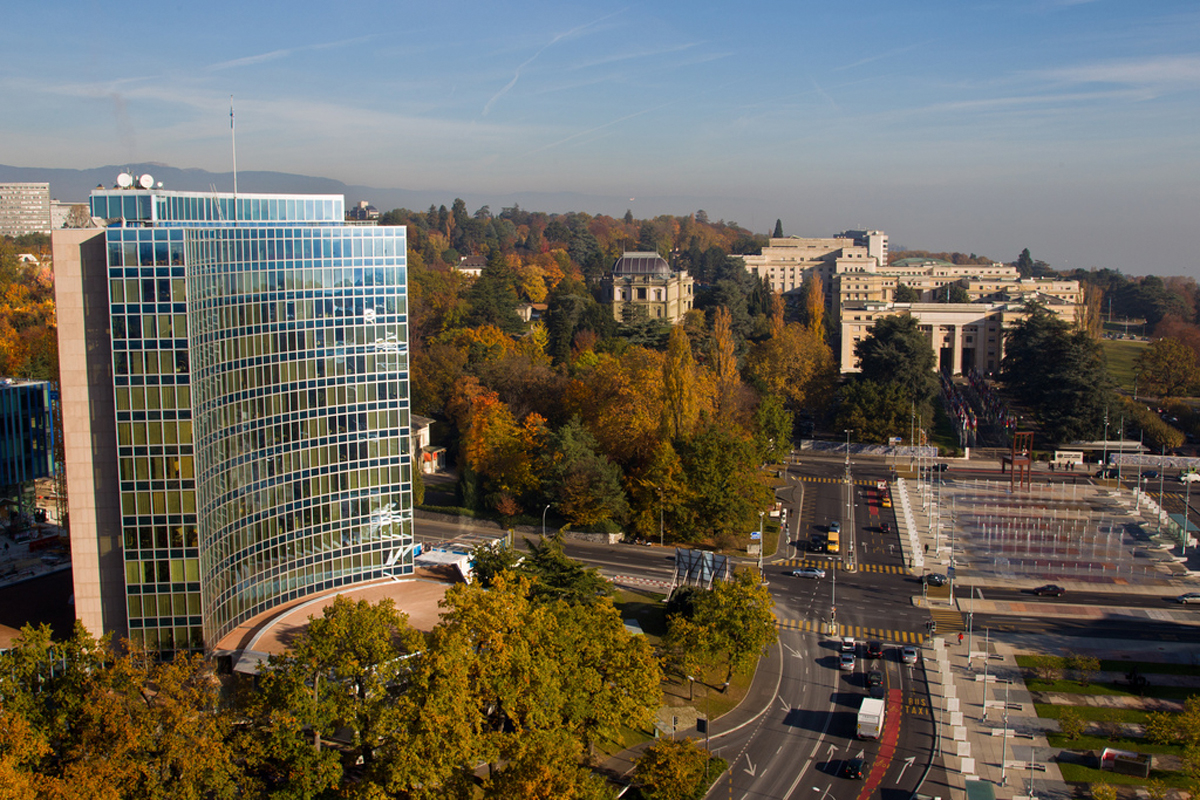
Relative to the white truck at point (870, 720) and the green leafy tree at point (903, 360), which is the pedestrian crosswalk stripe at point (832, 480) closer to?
the green leafy tree at point (903, 360)

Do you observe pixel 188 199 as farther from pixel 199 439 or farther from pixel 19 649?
pixel 19 649

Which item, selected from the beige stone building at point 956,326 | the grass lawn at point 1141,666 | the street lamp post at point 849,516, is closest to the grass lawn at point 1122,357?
the beige stone building at point 956,326

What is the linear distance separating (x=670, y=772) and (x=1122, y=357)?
13516 cm

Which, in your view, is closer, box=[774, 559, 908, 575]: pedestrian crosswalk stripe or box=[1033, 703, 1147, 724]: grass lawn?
box=[1033, 703, 1147, 724]: grass lawn

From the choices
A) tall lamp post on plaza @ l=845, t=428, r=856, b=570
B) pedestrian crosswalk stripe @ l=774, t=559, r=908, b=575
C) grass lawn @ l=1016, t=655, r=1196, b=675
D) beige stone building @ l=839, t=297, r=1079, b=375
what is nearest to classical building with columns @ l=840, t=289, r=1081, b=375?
beige stone building @ l=839, t=297, r=1079, b=375

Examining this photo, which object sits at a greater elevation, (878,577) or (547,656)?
(547,656)

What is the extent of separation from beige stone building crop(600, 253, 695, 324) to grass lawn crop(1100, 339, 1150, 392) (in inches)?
2213

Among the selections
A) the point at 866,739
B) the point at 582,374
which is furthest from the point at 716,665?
the point at 582,374

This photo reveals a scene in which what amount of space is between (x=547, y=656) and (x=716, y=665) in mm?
14449

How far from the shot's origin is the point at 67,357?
35.6m

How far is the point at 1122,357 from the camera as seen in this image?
141 metres

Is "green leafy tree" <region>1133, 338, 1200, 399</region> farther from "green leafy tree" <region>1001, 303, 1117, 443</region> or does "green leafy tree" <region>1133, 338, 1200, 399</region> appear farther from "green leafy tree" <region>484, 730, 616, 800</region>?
"green leafy tree" <region>484, 730, 616, 800</region>

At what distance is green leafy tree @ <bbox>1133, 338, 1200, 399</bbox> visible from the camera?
10712cm

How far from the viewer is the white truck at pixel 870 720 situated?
40.1 m
